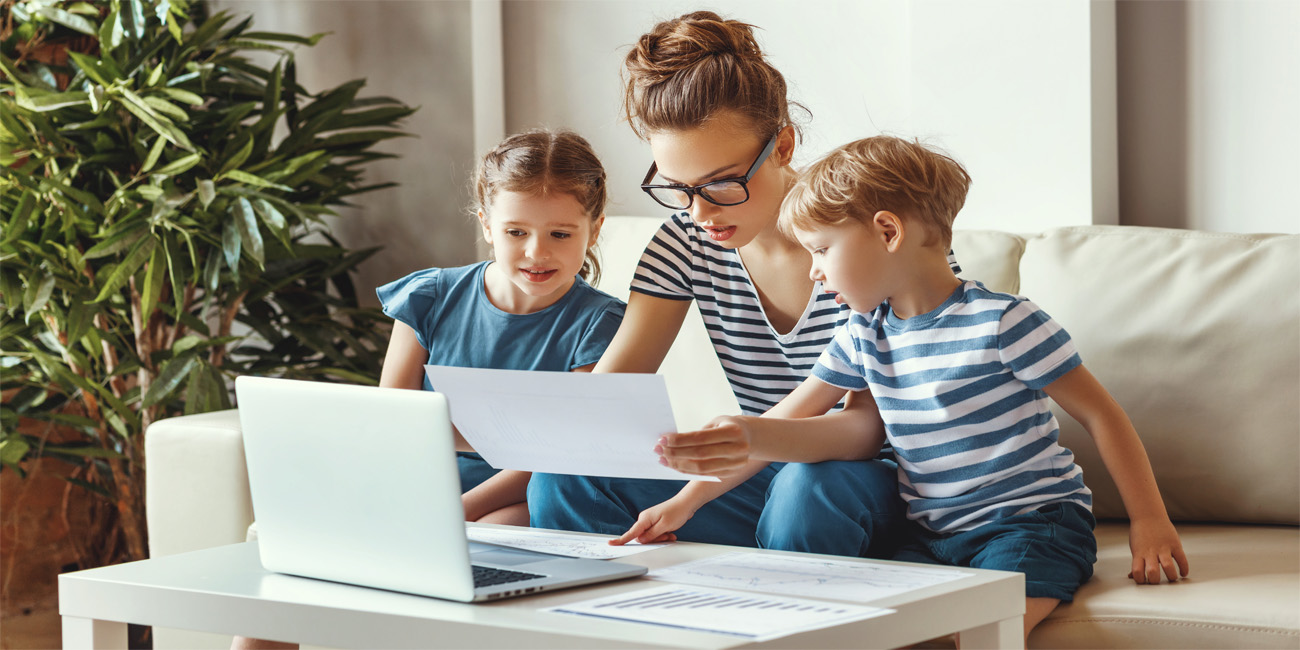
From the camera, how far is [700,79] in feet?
4.61

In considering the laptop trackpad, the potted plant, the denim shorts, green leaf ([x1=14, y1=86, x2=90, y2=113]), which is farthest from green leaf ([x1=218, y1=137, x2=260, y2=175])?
the denim shorts

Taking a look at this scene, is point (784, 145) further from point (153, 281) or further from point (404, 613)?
point (153, 281)

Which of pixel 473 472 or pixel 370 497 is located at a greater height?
pixel 370 497

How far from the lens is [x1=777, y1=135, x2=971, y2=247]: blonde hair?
1.30m

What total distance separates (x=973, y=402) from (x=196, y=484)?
3.84 feet

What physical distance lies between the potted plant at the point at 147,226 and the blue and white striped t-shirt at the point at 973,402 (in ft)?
4.24

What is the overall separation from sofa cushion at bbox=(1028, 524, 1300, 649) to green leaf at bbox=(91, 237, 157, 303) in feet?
5.83

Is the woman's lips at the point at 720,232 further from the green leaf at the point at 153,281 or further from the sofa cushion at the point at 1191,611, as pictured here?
the green leaf at the point at 153,281

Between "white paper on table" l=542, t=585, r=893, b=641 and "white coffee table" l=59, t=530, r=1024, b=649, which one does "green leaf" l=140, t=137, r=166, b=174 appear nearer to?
"white coffee table" l=59, t=530, r=1024, b=649

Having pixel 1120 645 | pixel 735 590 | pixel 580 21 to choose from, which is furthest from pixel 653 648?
pixel 580 21

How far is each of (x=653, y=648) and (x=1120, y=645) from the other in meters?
0.64

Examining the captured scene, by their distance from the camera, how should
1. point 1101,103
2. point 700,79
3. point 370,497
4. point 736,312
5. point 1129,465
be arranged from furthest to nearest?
point 1101,103 < point 736,312 < point 700,79 < point 1129,465 < point 370,497

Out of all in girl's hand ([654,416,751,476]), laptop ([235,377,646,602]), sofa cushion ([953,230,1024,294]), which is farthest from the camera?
sofa cushion ([953,230,1024,294])

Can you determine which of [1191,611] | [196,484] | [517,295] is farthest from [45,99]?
[1191,611]
